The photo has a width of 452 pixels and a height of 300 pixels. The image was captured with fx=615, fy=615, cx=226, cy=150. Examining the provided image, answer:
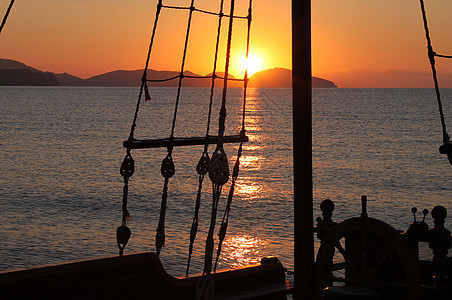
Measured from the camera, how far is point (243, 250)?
76.8 feet

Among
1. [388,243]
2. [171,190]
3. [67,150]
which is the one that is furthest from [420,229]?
[67,150]

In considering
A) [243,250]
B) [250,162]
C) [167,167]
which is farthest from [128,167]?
[250,162]

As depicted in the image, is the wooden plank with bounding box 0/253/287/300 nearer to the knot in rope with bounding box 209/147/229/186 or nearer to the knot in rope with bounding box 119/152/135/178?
the knot in rope with bounding box 209/147/229/186

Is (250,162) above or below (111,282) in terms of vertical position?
below

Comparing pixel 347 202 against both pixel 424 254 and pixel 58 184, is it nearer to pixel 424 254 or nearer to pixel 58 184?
pixel 58 184

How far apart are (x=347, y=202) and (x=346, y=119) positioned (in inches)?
3252

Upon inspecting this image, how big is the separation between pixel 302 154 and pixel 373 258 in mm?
1568

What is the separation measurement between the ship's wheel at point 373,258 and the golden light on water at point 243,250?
15042mm

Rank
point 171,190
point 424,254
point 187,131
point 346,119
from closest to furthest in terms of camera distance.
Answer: point 424,254 < point 171,190 < point 187,131 < point 346,119

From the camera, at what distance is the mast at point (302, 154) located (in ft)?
17.2

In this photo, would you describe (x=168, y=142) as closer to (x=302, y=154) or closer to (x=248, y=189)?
(x=302, y=154)

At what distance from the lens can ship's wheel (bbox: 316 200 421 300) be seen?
572 centimetres

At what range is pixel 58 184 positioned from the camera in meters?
40.0

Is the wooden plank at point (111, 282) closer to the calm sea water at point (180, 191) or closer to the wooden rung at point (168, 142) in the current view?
the wooden rung at point (168, 142)
